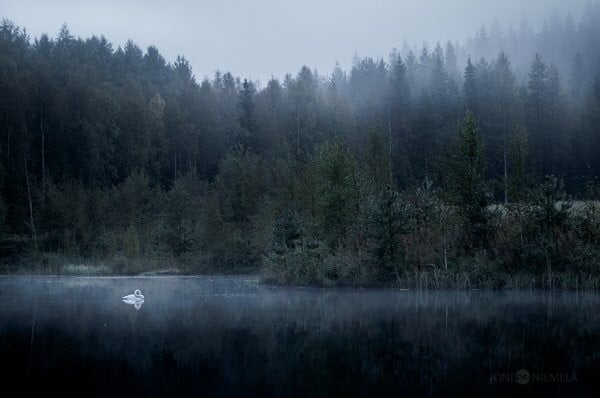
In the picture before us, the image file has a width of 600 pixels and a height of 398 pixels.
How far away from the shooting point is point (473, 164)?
40656 mm

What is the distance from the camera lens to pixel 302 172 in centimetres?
5066

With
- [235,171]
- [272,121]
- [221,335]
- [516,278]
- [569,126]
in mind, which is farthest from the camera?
[272,121]

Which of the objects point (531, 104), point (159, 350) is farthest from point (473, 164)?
point (531, 104)

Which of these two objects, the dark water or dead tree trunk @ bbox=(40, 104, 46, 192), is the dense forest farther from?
the dark water

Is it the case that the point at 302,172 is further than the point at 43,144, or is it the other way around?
the point at 43,144

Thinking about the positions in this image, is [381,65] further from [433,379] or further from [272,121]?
[433,379]

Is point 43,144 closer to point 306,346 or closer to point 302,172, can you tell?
point 302,172

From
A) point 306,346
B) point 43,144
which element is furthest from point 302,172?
point 43,144

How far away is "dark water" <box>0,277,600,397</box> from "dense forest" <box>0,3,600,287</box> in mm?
7062

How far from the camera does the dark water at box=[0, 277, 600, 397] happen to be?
1423 cm

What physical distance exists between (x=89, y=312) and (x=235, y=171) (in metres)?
37.4

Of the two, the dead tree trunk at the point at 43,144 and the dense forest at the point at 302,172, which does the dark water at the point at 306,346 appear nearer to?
the dense forest at the point at 302,172

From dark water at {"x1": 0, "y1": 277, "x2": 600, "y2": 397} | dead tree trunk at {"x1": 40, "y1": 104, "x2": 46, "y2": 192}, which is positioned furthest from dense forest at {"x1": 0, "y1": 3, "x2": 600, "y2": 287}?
dark water at {"x1": 0, "y1": 277, "x2": 600, "y2": 397}

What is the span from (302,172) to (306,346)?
32.1m
